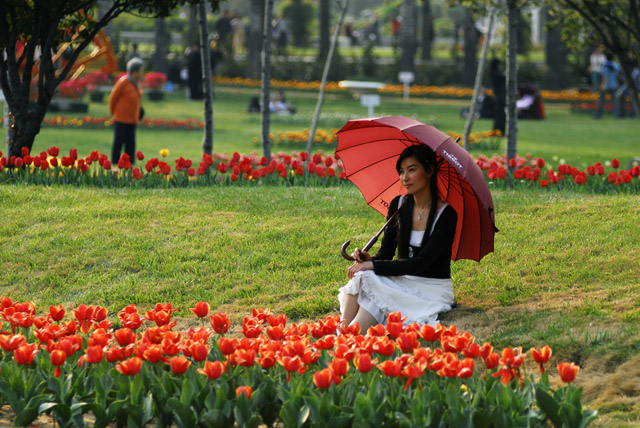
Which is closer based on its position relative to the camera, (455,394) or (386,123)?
(455,394)

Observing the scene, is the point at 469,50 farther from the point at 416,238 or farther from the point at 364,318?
the point at 364,318

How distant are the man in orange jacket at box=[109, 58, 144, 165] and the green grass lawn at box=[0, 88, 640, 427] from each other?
389 centimetres

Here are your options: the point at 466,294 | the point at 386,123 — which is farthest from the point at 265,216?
the point at 386,123

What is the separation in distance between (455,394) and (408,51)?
27048 mm

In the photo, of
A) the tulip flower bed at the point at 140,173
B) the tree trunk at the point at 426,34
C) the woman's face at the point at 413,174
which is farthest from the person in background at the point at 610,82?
the woman's face at the point at 413,174

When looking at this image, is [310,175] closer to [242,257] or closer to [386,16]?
[242,257]

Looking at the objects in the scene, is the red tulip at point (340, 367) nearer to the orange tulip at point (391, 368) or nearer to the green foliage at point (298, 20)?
the orange tulip at point (391, 368)

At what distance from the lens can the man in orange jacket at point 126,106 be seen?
12758mm

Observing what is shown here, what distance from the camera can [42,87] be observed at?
972cm

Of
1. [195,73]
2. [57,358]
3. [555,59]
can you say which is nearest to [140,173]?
[57,358]

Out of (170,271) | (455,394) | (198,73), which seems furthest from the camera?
(198,73)

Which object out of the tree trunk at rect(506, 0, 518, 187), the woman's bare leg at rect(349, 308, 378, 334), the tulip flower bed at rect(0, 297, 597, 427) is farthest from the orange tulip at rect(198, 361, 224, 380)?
the tree trunk at rect(506, 0, 518, 187)

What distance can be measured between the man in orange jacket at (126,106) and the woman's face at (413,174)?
7.80 m

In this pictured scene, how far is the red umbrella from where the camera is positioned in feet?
17.6
